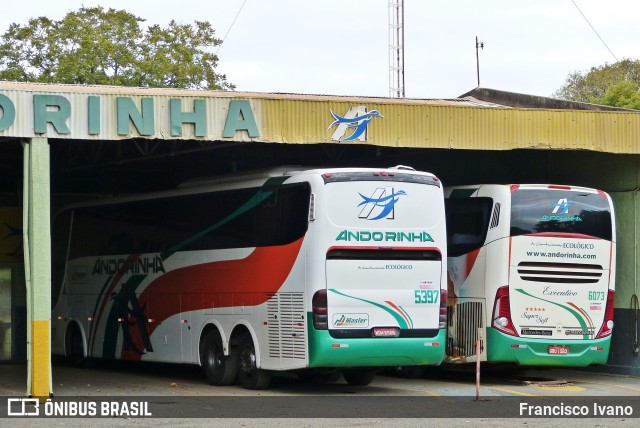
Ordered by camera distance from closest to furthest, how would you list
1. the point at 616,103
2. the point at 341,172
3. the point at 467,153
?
1. the point at 341,172
2. the point at 467,153
3. the point at 616,103

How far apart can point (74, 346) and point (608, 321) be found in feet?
37.9

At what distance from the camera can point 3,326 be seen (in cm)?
2778

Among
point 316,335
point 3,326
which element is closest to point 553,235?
point 316,335

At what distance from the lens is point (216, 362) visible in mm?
21203

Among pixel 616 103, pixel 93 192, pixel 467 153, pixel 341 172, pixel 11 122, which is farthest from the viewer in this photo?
pixel 616 103

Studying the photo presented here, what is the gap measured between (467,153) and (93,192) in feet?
32.2

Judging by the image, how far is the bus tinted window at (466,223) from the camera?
21.6m

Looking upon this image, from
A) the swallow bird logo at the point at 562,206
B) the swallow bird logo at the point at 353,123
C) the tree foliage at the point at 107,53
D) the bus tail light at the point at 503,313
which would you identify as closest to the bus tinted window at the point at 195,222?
the swallow bird logo at the point at 353,123

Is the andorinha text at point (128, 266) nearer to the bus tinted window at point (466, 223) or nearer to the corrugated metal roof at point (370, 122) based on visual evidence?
the corrugated metal roof at point (370, 122)

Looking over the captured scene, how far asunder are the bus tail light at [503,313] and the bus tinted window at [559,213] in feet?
3.37

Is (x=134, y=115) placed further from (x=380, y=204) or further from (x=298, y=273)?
(x=380, y=204)

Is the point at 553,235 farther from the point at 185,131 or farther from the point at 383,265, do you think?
the point at 185,131
